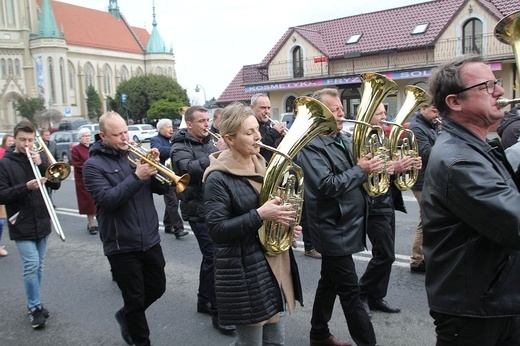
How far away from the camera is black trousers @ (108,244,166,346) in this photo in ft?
12.0

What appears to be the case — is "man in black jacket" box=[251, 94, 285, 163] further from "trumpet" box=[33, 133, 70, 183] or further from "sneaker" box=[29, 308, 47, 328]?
"sneaker" box=[29, 308, 47, 328]

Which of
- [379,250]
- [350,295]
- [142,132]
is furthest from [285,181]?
[142,132]

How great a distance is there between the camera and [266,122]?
6.46 metres

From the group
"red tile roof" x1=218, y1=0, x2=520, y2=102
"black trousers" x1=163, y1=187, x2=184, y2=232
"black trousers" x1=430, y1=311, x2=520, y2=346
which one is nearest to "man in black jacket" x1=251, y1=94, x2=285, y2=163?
"black trousers" x1=163, y1=187, x2=184, y2=232

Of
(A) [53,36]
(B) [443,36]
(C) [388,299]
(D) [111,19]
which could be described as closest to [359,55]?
(B) [443,36]

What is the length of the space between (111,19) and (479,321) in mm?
103926

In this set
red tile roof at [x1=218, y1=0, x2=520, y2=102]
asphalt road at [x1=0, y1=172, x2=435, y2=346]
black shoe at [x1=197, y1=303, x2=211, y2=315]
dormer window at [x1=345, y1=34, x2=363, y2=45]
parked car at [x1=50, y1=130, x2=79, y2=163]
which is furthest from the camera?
dormer window at [x1=345, y1=34, x2=363, y2=45]

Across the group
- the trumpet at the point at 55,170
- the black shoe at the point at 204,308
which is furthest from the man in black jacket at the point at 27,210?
the black shoe at the point at 204,308

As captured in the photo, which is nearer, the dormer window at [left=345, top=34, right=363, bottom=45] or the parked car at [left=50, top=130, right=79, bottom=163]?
the parked car at [left=50, top=130, right=79, bottom=163]

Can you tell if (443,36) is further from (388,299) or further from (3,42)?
(3,42)

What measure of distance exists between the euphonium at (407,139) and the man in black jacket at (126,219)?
2.42 metres

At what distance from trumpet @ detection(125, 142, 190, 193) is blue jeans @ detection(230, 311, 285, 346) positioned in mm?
1412

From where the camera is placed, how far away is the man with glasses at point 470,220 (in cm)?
199

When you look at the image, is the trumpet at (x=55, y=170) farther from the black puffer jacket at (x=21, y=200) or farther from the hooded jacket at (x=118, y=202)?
the hooded jacket at (x=118, y=202)
